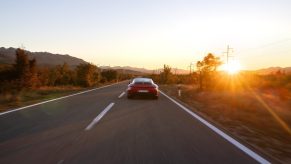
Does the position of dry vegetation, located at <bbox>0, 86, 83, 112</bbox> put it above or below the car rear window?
below

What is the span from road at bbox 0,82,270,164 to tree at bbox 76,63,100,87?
148ft

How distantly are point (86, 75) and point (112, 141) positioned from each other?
50.2 m

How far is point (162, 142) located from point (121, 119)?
4.38 metres

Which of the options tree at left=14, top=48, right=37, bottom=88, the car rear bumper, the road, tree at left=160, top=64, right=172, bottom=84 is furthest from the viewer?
tree at left=160, top=64, right=172, bottom=84

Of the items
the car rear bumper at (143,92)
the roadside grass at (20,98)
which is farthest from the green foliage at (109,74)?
the car rear bumper at (143,92)

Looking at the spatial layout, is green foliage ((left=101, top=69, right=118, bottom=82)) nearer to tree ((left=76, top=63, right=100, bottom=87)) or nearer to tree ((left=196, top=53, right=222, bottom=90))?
tree ((left=76, top=63, right=100, bottom=87))

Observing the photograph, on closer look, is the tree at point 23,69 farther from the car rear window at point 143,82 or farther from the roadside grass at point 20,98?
the car rear window at point 143,82

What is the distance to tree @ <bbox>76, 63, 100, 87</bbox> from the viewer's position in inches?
2261

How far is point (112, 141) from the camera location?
8273mm

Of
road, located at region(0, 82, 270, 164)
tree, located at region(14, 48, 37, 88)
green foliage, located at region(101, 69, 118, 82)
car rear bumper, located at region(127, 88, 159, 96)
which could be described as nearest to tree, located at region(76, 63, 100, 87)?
tree, located at region(14, 48, 37, 88)

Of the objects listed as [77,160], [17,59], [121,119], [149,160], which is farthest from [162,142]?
[17,59]

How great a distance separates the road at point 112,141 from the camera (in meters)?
6.58

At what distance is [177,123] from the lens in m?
11.6

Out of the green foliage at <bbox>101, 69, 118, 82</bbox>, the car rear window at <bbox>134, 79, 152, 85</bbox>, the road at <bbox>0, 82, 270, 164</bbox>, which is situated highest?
the car rear window at <bbox>134, 79, 152, 85</bbox>
